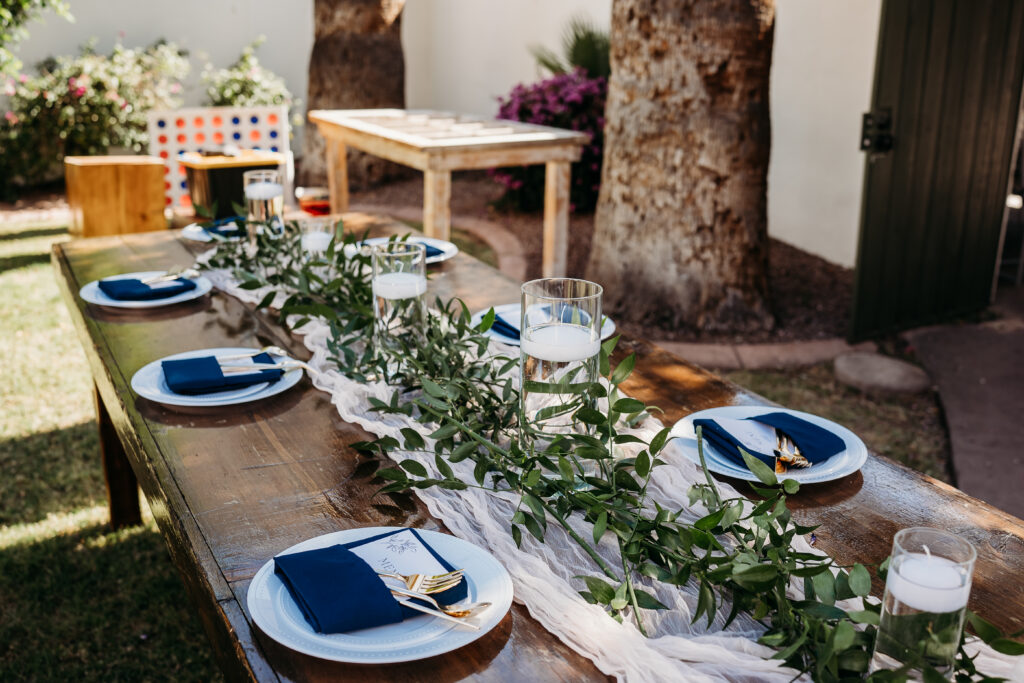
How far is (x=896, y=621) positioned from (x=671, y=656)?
0.23m

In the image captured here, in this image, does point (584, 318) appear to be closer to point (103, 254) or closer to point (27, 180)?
point (103, 254)

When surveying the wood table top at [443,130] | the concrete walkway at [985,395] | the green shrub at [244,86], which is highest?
the green shrub at [244,86]

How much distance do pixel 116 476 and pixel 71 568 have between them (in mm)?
290

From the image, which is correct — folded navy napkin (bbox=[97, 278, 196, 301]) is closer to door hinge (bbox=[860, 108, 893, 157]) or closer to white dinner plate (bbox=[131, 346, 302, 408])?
white dinner plate (bbox=[131, 346, 302, 408])

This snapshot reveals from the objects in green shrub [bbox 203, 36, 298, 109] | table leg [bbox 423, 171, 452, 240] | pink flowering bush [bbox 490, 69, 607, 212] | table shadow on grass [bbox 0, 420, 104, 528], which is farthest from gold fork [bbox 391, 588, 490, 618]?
green shrub [bbox 203, 36, 298, 109]

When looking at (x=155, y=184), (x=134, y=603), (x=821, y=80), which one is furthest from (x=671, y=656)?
(x=821, y=80)

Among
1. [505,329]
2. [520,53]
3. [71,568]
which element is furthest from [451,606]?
[520,53]

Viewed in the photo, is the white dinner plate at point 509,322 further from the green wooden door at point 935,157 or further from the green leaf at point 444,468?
the green wooden door at point 935,157

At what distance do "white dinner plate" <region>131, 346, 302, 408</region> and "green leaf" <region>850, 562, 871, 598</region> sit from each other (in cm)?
106

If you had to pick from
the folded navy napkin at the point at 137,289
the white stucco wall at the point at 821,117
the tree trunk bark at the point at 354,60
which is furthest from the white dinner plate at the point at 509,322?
the tree trunk bark at the point at 354,60

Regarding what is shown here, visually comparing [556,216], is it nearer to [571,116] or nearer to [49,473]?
[571,116]

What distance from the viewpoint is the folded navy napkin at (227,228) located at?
7.92 ft

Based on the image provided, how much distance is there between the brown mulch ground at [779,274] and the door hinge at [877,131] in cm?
85

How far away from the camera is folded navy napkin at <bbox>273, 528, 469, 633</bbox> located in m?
0.97
